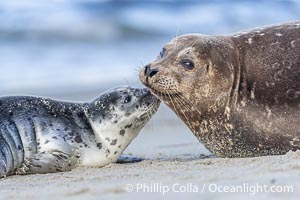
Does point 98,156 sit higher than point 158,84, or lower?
lower

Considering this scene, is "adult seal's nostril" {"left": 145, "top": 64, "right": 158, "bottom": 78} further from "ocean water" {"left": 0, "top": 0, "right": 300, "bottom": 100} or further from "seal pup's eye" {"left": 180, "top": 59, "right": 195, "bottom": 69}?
"ocean water" {"left": 0, "top": 0, "right": 300, "bottom": 100}

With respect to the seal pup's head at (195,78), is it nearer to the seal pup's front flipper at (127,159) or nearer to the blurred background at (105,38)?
the seal pup's front flipper at (127,159)

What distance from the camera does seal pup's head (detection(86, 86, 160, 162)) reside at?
6.55 metres

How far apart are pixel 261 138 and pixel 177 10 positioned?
12452 mm

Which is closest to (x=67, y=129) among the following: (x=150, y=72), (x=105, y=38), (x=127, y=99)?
(x=127, y=99)

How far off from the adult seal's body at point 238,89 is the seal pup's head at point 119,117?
0.81 metres

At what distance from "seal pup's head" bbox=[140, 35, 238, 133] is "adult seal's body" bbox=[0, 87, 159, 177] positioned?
0.84 metres

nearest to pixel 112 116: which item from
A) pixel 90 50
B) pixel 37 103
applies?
pixel 37 103

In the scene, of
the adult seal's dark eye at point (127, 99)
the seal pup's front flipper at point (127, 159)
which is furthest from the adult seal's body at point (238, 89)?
the adult seal's dark eye at point (127, 99)

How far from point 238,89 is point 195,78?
0.31 meters

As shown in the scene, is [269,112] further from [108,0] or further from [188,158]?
[108,0]

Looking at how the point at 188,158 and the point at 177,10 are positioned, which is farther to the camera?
the point at 177,10

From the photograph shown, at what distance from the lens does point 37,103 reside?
21.1 ft

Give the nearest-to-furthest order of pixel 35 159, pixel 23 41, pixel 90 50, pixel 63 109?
pixel 35 159
pixel 63 109
pixel 90 50
pixel 23 41
